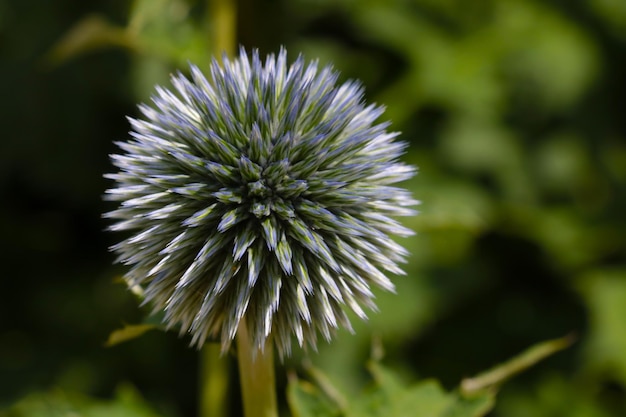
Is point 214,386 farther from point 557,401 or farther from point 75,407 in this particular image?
point 557,401

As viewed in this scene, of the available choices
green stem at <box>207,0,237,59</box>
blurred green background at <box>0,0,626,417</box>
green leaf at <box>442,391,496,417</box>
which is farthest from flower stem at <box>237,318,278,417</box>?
blurred green background at <box>0,0,626,417</box>

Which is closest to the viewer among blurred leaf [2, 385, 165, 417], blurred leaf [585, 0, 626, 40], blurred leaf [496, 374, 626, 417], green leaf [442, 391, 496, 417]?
green leaf [442, 391, 496, 417]

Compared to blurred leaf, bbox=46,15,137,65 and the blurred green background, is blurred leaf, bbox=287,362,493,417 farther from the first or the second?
the blurred green background

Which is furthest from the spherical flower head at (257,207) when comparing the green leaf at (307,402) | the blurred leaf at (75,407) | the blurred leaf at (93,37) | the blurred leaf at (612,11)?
the blurred leaf at (612,11)

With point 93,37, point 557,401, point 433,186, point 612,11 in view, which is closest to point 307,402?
point 93,37

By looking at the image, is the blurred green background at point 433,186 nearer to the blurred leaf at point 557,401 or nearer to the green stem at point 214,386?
the blurred leaf at point 557,401
